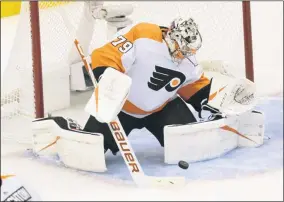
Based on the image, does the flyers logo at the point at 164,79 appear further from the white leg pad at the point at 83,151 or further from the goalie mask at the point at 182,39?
the white leg pad at the point at 83,151

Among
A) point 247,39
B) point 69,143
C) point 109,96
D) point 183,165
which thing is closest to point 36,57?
point 69,143

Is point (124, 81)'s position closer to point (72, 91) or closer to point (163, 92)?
point (163, 92)

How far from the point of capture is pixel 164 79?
2.06m

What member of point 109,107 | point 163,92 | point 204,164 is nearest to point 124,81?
point 109,107

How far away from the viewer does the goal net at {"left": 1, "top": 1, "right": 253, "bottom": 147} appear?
2434 mm

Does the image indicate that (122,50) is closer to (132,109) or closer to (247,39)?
(132,109)

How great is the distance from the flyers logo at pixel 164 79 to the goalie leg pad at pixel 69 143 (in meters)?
0.22

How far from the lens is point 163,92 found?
2084 millimetres

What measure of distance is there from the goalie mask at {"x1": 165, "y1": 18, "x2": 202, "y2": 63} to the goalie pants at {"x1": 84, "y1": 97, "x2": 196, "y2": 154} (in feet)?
0.57

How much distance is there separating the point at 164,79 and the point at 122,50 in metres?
0.16

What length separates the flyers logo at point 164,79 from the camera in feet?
6.73

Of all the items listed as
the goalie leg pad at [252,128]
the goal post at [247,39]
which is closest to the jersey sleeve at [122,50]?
the goalie leg pad at [252,128]

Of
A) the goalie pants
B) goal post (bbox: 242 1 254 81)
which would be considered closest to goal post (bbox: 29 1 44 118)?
the goalie pants

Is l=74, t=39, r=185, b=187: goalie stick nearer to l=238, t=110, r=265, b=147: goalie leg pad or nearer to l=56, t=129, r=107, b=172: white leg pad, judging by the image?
l=56, t=129, r=107, b=172: white leg pad
